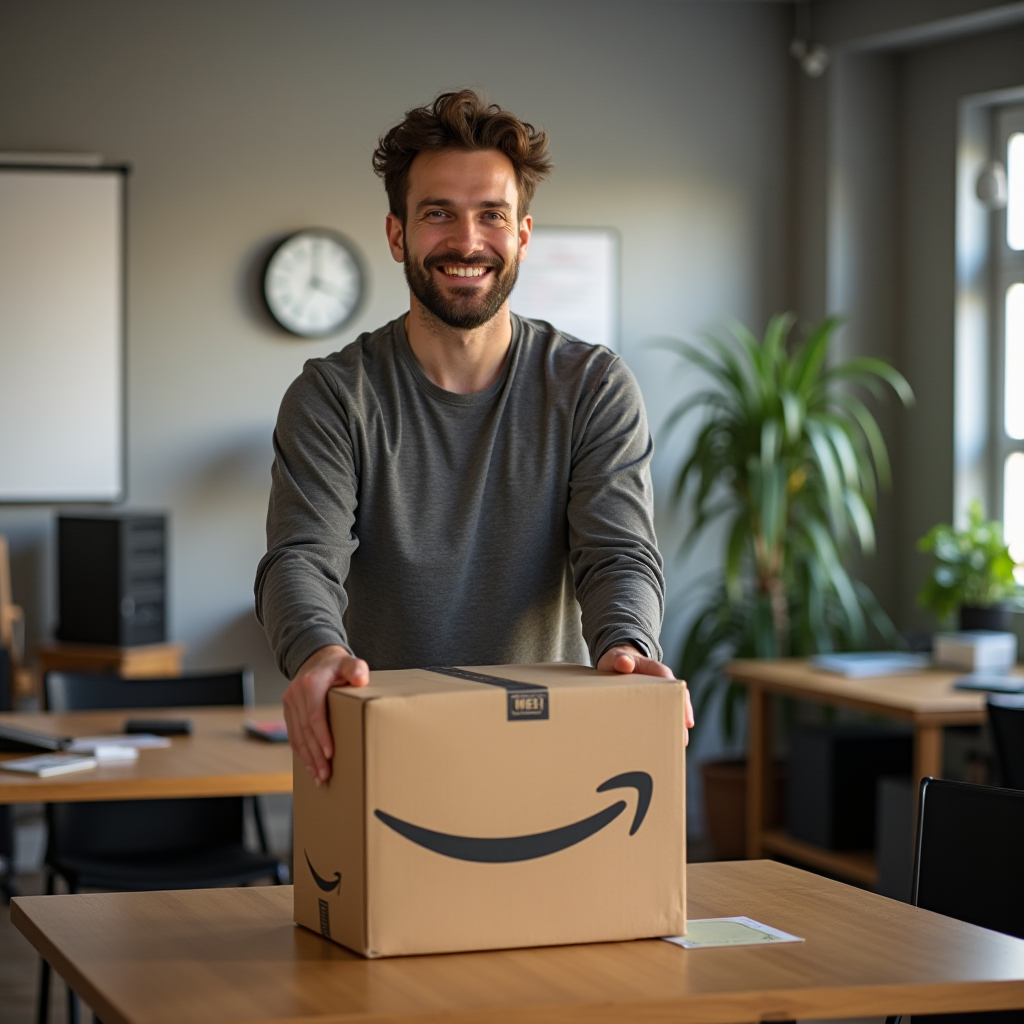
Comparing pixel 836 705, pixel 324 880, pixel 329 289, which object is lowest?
pixel 836 705

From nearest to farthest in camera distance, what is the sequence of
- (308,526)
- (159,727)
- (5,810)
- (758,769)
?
1. (308,526)
2. (159,727)
3. (5,810)
4. (758,769)

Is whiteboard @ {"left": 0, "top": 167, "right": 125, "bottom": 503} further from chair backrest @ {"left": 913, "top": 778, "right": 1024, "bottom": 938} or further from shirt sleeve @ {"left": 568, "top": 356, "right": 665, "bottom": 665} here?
chair backrest @ {"left": 913, "top": 778, "right": 1024, "bottom": 938}

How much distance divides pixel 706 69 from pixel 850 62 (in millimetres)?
536

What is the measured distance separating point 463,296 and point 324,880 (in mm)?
785

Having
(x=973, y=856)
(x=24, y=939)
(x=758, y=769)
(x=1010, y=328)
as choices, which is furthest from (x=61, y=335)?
(x=973, y=856)

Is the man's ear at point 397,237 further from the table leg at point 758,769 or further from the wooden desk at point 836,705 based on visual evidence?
the table leg at point 758,769

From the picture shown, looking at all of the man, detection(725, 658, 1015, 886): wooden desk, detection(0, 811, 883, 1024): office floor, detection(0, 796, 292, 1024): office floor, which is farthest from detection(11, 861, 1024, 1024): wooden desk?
detection(0, 796, 292, 1024): office floor

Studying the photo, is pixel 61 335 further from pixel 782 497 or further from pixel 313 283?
pixel 782 497

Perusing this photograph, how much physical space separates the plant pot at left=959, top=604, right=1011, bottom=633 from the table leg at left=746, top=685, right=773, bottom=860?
68 cm

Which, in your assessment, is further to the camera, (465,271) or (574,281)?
(574,281)

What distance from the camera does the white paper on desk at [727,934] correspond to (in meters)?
1.56

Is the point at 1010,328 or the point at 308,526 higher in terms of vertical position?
the point at 1010,328

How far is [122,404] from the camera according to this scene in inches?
210

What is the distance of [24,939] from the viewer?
4133mm
